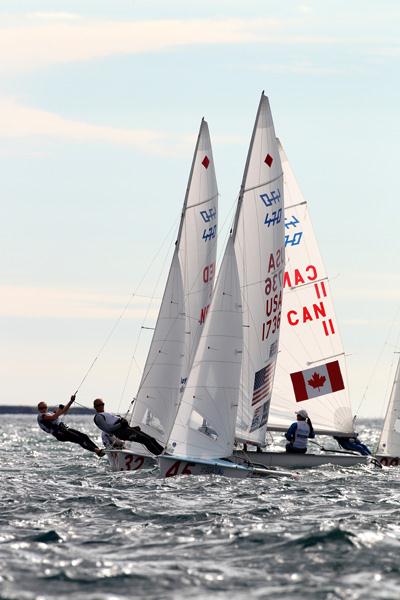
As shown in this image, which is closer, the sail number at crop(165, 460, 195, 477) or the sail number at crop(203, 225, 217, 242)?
the sail number at crop(165, 460, 195, 477)

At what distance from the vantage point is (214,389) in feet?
87.1

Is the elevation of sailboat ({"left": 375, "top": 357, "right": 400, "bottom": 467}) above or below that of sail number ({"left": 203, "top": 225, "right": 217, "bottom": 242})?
below

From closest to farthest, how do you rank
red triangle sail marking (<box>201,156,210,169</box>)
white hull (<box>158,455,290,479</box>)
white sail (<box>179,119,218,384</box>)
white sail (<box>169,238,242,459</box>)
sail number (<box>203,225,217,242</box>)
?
white hull (<box>158,455,290,479</box>), white sail (<box>169,238,242,459</box>), white sail (<box>179,119,218,384</box>), sail number (<box>203,225,217,242</box>), red triangle sail marking (<box>201,156,210,169</box>)

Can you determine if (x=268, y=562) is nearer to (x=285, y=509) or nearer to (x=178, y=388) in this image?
(x=285, y=509)

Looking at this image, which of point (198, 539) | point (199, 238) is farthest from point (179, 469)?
point (199, 238)

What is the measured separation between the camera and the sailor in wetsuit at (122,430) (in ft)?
98.8

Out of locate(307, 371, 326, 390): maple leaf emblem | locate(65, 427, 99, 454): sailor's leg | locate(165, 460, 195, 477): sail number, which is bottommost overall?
locate(165, 460, 195, 477): sail number

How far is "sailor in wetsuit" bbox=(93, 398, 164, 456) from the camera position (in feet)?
98.8

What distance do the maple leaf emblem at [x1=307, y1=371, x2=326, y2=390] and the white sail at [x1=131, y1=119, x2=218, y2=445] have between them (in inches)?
146

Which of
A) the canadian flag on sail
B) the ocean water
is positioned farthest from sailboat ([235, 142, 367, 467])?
the ocean water

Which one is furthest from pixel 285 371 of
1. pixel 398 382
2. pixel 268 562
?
pixel 268 562

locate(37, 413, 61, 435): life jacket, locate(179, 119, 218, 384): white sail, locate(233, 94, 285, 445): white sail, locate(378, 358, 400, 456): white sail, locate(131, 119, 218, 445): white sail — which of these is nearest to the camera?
locate(233, 94, 285, 445): white sail

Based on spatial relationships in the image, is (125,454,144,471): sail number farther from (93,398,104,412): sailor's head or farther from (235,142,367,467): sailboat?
(235,142,367,467): sailboat

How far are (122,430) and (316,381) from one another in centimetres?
713
